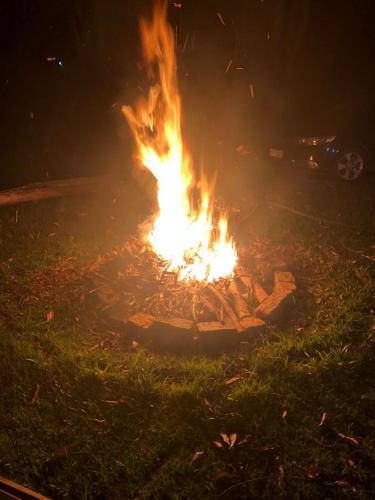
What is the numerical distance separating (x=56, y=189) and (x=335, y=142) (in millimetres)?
6265

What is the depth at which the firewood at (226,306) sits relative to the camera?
453 cm

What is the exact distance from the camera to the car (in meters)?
9.85

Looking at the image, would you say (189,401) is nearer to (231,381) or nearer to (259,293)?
(231,381)

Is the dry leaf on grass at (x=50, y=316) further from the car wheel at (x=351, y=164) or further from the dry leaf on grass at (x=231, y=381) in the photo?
the car wheel at (x=351, y=164)

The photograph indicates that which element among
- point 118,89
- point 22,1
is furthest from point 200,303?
point 22,1

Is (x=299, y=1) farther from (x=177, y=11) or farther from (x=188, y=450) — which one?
(x=188, y=450)

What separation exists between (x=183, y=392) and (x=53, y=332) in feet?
5.41

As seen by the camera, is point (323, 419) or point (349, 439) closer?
point (349, 439)

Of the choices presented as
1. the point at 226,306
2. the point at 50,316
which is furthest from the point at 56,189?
the point at 226,306

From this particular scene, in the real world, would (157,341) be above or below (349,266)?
below

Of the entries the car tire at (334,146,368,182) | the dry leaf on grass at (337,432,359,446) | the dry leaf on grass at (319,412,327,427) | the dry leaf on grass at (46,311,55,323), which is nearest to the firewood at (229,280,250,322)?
the dry leaf on grass at (319,412,327,427)

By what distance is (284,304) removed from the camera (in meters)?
4.83

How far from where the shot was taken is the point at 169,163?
19.7 feet

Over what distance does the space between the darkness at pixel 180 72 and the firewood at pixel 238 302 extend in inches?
182
